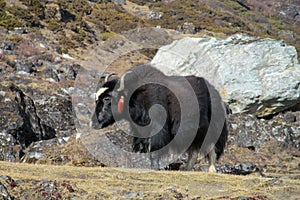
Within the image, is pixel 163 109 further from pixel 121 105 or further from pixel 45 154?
pixel 45 154

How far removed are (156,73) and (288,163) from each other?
9367mm

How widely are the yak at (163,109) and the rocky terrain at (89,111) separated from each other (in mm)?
1378

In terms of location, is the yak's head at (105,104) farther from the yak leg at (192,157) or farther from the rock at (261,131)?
the rock at (261,131)

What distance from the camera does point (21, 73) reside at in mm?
23938

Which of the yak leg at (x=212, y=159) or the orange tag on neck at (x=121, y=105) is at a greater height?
the orange tag on neck at (x=121, y=105)

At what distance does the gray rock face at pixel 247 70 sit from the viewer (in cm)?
2173

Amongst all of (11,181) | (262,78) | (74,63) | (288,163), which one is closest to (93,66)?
(74,63)

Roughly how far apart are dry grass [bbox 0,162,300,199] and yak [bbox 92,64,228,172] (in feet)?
4.74

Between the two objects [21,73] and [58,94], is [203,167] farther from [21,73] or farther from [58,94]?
[21,73]

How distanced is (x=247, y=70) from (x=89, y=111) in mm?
8180

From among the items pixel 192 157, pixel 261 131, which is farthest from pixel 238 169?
pixel 261 131

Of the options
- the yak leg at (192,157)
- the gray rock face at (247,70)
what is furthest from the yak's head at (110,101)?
the gray rock face at (247,70)

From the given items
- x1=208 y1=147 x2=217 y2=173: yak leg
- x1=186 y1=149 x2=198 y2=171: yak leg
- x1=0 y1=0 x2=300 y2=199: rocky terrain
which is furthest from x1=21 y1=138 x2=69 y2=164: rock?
x1=208 y1=147 x2=217 y2=173: yak leg

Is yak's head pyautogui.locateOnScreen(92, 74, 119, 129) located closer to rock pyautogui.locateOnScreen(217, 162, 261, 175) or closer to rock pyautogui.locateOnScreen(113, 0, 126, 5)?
rock pyautogui.locateOnScreen(217, 162, 261, 175)
